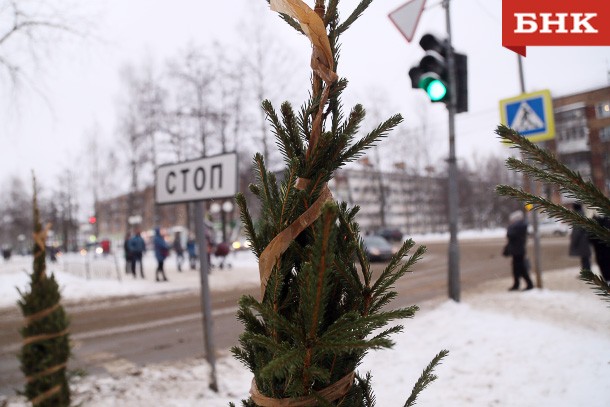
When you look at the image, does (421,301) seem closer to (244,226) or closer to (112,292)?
(244,226)

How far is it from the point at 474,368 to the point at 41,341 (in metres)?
3.95

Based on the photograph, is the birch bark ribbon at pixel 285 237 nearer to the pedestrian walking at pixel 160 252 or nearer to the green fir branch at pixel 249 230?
the green fir branch at pixel 249 230

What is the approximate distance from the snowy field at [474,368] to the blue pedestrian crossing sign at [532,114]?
292 centimetres

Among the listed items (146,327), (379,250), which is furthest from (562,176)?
(379,250)

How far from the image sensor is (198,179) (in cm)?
423

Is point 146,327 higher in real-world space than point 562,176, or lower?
lower

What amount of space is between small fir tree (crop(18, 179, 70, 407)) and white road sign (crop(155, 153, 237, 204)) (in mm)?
1763

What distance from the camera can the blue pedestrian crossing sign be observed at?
6.68m

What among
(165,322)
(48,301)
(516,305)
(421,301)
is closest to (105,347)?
(165,322)

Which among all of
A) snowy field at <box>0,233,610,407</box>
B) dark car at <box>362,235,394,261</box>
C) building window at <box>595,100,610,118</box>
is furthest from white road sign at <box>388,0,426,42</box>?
dark car at <box>362,235,394,261</box>

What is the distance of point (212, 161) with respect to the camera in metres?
4.20

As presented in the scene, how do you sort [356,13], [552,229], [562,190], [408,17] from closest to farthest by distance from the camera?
[562,190] → [356,13] → [408,17] → [552,229]

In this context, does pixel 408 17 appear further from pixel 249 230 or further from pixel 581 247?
pixel 581 247

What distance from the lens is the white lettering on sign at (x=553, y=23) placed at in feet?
4.63
